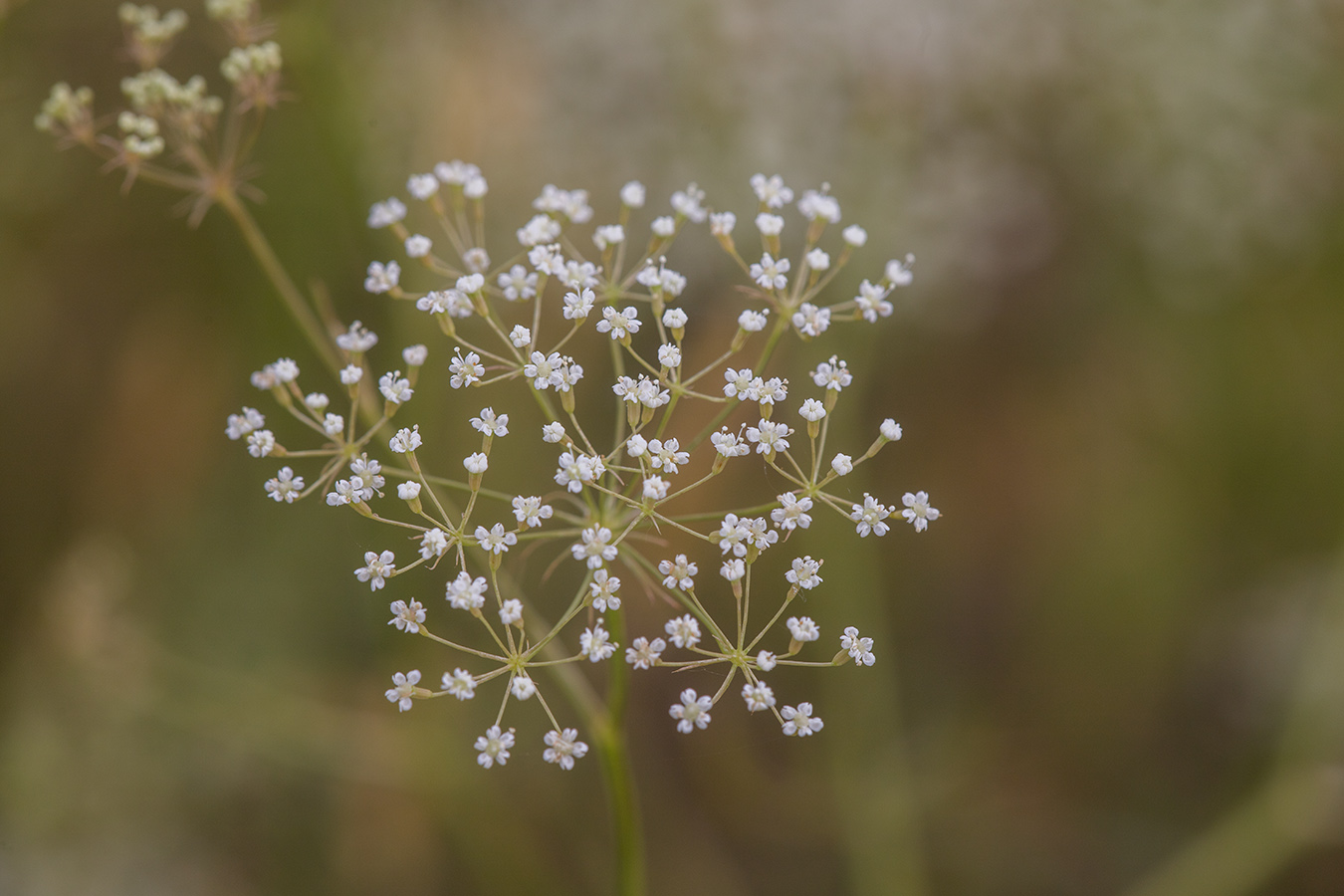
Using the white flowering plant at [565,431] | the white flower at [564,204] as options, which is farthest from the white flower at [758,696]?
the white flower at [564,204]

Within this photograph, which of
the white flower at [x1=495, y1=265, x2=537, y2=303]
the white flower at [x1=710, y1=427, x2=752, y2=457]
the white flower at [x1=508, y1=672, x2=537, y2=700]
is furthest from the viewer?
the white flower at [x1=495, y1=265, x2=537, y2=303]

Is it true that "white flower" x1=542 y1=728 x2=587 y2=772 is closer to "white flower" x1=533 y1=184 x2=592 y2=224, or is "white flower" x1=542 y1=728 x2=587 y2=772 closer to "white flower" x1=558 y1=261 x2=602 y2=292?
"white flower" x1=558 y1=261 x2=602 y2=292

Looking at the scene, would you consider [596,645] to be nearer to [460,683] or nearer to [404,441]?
[460,683]

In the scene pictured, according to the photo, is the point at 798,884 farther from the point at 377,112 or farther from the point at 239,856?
the point at 377,112

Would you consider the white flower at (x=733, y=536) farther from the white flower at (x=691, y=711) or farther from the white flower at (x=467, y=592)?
the white flower at (x=467, y=592)

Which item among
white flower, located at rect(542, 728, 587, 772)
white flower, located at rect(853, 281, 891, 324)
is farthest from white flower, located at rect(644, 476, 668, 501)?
white flower, located at rect(853, 281, 891, 324)

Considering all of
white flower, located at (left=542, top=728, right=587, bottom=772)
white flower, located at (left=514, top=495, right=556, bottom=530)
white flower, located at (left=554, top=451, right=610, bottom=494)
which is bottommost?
white flower, located at (left=542, top=728, right=587, bottom=772)

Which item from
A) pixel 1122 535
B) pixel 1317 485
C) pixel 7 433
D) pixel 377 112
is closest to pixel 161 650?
pixel 7 433
